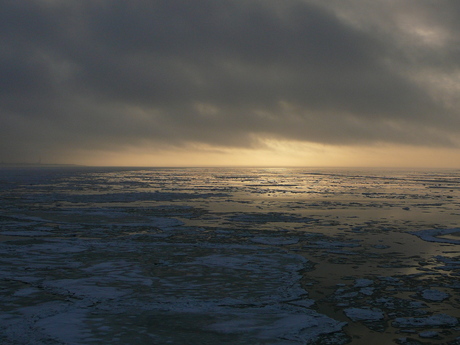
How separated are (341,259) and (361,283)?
1678 mm

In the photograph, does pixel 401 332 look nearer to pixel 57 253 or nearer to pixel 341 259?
pixel 341 259

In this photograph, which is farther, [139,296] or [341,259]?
[341,259]

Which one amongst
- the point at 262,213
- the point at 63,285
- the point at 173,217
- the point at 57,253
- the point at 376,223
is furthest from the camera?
the point at 262,213

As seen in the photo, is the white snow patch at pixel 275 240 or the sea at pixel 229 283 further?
the white snow patch at pixel 275 240

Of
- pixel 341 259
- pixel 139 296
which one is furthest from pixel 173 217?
pixel 139 296

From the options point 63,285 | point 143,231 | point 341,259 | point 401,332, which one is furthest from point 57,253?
point 401,332

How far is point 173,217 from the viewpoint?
49.0ft

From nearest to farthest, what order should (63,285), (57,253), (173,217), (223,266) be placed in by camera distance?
(63,285), (223,266), (57,253), (173,217)

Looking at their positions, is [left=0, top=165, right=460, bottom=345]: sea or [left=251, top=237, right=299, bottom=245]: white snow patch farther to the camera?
[left=251, top=237, right=299, bottom=245]: white snow patch

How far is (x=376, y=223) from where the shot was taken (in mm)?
13203

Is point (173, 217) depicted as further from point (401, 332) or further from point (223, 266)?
point (401, 332)

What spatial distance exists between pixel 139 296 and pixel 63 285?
1.38 meters

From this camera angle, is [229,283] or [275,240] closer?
[229,283]

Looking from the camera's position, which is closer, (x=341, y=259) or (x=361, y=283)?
(x=361, y=283)
